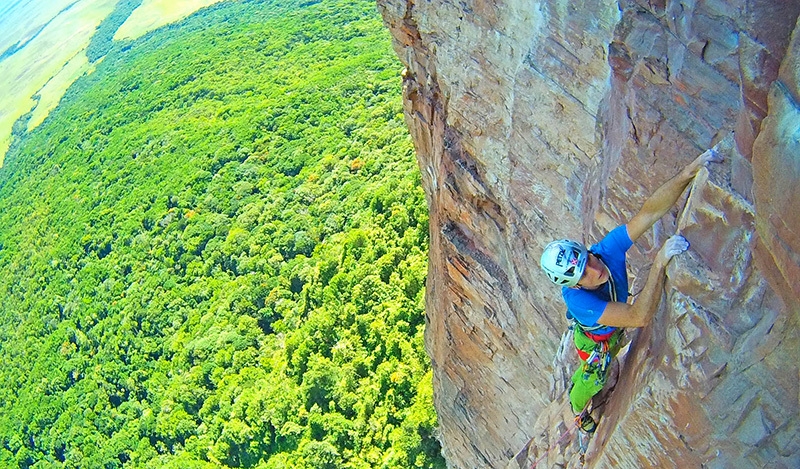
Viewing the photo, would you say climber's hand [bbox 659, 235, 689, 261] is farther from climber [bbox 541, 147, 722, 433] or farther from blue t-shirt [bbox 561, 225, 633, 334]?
blue t-shirt [bbox 561, 225, 633, 334]

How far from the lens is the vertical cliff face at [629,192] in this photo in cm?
495

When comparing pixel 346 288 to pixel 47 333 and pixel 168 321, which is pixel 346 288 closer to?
pixel 168 321

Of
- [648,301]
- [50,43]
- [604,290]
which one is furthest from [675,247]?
[50,43]

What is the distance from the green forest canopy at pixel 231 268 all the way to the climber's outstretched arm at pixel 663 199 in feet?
61.9

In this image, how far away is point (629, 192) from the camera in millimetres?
7461

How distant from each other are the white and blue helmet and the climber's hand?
2.41 ft

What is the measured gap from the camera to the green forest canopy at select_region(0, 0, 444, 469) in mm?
31031

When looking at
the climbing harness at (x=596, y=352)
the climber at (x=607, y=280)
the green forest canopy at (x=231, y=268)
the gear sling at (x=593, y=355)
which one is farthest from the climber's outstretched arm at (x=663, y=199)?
the green forest canopy at (x=231, y=268)

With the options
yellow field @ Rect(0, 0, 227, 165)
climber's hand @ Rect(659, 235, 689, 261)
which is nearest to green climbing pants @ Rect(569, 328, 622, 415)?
climber's hand @ Rect(659, 235, 689, 261)

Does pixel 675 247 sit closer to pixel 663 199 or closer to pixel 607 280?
pixel 663 199

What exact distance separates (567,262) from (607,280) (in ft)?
1.87

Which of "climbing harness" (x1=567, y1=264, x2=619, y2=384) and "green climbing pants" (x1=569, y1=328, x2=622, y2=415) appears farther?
"green climbing pants" (x1=569, y1=328, x2=622, y2=415)

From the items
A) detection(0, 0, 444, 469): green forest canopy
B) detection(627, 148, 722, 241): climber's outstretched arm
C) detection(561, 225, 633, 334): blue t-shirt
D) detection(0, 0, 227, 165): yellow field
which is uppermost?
detection(627, 148, 722, 241): climber's outstretched arm

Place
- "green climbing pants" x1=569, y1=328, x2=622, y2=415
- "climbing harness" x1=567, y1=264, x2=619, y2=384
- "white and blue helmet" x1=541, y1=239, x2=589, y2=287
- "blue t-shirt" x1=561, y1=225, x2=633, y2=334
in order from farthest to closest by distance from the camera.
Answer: "green climbing pants" x1=569, y1=328, x2=622, y2=415 < "climbing harness" x1=567, y1=264, x2=619, y2=384 < "blue t-shirt" x1=561, y1=225, x2=633, y2=334 < "white and blue helmet" x1=541, y1=239, x2=589, y2=287
